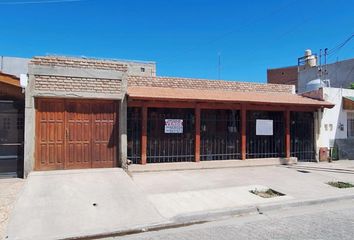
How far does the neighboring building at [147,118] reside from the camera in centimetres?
1048

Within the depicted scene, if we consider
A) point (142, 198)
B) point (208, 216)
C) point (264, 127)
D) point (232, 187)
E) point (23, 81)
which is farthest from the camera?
point (264, 127)

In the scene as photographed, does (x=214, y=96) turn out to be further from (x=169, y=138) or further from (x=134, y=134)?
(x=134, y=134)

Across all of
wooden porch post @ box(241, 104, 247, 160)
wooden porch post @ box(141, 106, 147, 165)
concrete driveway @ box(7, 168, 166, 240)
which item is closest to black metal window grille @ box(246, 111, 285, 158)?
wooden porch post @ box(241, 104, 247, 160)

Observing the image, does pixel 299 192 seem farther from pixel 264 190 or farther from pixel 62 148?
pixel 62 148

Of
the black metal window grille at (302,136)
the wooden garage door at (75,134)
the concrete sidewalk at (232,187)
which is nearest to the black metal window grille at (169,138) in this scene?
the concrete sidewalk at (232,187)

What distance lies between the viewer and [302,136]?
15.0 meters

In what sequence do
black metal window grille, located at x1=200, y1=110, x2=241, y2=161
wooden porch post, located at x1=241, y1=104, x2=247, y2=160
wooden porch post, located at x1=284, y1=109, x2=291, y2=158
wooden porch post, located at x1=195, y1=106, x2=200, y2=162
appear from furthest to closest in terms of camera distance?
1. wooden porch post, located at x1=284, y1=109, x2=291, y2=158
2. wooden porch post, located at x1=241, y1=104, x2=247, y2=160
3. black metal window grille, located at x1=200, y1=110, x2=241, y2=161
4. wooden porch post, located at x1=195, y1=106, x2=200, y2=162

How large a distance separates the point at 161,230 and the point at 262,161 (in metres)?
8.39

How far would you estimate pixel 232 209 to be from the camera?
283 inches

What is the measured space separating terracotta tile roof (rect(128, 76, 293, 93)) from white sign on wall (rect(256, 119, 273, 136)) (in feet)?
6.07

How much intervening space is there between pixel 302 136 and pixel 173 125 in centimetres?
643

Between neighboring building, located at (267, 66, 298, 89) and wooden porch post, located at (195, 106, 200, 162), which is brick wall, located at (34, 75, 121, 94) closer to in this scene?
wooden porch post, located at (195, 106, 200, 162)

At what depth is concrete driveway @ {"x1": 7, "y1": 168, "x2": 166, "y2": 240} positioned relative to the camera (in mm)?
5949

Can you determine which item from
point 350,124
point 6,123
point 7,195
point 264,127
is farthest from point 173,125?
point 350,124
